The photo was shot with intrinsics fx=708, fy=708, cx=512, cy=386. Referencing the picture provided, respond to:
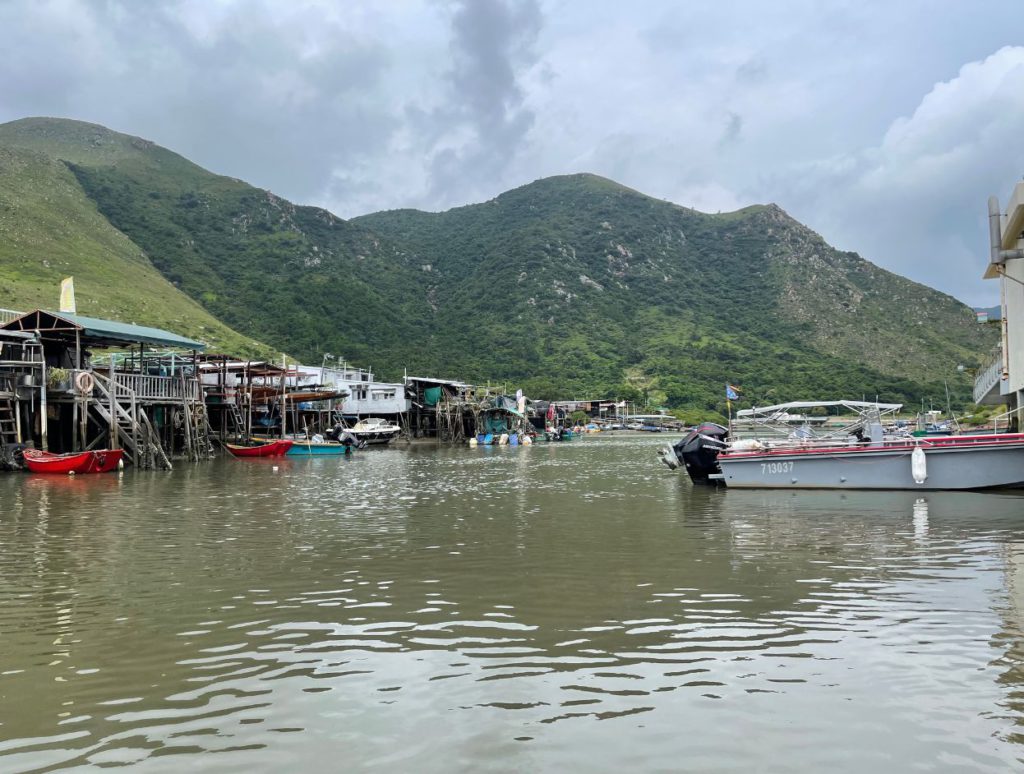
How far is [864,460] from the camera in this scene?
21.7m

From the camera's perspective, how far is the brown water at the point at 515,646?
204 inches

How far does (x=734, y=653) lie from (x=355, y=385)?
6661cm

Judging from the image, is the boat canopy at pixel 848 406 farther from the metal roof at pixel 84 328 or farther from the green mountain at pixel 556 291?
the green mountain at pixel 556 291

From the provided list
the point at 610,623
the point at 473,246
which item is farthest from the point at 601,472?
the point at 473,246

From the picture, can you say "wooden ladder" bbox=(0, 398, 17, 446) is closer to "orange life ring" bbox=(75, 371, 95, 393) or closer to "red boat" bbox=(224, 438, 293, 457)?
"orange life ring" bbox=(75, 371, 95, 393)

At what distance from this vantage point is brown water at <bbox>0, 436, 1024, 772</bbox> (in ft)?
17.0

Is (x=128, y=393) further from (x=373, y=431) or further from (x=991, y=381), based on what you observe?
(x=991, y=381)

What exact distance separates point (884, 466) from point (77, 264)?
83.6 metres

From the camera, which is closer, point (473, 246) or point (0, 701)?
point (0, 701)

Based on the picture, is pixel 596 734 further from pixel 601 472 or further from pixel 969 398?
pixel 969 398

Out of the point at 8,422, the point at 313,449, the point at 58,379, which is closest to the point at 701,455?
the point at 58,379

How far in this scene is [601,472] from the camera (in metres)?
33.3

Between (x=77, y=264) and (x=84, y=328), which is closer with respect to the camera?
(x=84, y=328)

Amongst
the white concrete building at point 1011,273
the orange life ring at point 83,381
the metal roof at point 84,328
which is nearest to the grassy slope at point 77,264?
the metal roof at point 84,328
